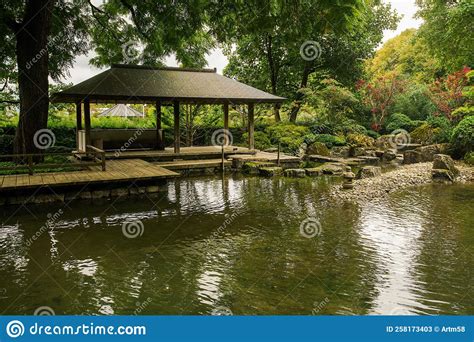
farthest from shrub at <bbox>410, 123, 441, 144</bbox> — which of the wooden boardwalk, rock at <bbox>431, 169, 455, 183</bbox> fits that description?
the wooden boardwalk

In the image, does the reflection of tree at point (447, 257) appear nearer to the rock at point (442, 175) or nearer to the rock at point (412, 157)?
the rock at point (442, 175)

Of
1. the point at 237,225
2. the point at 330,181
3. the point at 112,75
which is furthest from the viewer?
the point at 112,75

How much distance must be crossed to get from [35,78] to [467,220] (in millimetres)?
13786

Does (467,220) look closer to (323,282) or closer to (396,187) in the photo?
(396,187)

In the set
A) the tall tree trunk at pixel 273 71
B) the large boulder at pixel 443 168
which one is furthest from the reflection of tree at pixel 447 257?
the tall tree trunk at pixel 273 71

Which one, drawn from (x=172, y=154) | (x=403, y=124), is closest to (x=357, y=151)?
(x=403, y=124)

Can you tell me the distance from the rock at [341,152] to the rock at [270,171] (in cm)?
594

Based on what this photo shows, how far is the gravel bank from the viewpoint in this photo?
38.1 feet

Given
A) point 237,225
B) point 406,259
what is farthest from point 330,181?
point 406,259

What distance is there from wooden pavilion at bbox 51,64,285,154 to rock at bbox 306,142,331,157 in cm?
369

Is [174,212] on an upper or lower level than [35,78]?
lower

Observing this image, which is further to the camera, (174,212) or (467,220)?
(174,212)

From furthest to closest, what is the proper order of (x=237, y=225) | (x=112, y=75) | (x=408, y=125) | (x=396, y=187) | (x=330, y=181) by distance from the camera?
(x=408, y=125) → (x=112, y=75) → (x=330, y=181) → (x=396, y=187) → (x=237, y=225)

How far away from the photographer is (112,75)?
16.3 meters
